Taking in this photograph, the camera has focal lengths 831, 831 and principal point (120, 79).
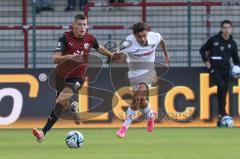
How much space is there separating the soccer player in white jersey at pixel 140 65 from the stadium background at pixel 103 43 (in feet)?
9.22

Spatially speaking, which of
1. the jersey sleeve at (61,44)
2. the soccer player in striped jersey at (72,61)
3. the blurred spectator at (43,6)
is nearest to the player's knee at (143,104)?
the soccer player in striped jersey at (72,61)

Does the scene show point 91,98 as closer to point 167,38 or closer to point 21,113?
point 21,113

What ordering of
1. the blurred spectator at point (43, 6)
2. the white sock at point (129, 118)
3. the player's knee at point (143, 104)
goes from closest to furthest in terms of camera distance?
the white sock at point (129, 118) < the player's knee at point (143, 104) < the blurred spectator at point (43, 6)

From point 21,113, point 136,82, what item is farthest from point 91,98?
point 136,82

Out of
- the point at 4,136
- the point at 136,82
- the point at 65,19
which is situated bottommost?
the point at 4,136

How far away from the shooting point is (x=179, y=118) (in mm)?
19266

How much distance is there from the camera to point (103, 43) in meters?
21.0

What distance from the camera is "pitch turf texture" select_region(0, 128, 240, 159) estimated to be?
12.0 meters

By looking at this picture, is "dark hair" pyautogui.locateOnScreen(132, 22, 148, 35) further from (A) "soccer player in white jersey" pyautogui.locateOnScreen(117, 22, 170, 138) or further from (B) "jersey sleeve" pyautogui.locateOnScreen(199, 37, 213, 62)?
(B) "jersey sleeve" pyautogui.locateOnScreen(199, 37, 213, 62)

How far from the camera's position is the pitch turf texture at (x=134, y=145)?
1203 cm

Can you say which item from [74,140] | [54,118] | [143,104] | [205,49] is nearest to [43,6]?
[205,49]

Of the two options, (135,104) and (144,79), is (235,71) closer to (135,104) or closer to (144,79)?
(144,79)

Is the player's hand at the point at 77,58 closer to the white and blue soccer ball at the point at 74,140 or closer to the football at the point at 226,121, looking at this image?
the white and blue soccer ball at the point at 74,140

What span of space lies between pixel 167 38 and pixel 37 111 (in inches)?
161
